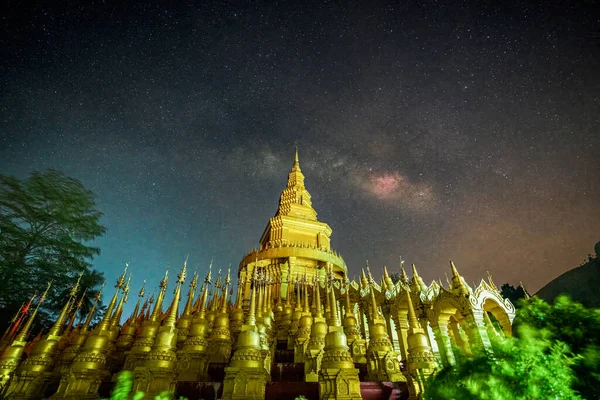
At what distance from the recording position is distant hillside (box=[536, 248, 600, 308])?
115ft

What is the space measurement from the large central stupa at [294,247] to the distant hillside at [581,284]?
30962 millimetres

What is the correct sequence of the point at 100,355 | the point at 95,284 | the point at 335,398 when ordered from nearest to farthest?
the point at 335,398 < the point at 100,355 < the point at 95,284

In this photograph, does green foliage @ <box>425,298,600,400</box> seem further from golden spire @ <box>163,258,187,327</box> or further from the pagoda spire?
the pagoda spire

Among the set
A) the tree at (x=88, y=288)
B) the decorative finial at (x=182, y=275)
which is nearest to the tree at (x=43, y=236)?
the tree at (x=88, y=288)

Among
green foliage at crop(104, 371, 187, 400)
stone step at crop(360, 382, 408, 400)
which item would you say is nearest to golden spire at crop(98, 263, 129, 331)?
green foliage at crop(104, 371, 187, 400)

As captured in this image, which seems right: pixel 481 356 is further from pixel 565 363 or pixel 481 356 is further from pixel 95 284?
pixel 95 284

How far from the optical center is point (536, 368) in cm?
379

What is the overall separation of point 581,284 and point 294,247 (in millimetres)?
38923

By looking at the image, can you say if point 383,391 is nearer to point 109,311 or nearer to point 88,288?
point 109,311

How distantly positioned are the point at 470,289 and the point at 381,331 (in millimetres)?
4631

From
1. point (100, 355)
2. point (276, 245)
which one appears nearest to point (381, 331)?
point (100, 355)

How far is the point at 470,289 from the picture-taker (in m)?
11.6

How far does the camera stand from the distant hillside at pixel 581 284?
35125 millimetres

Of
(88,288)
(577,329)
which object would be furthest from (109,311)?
(88,288)
